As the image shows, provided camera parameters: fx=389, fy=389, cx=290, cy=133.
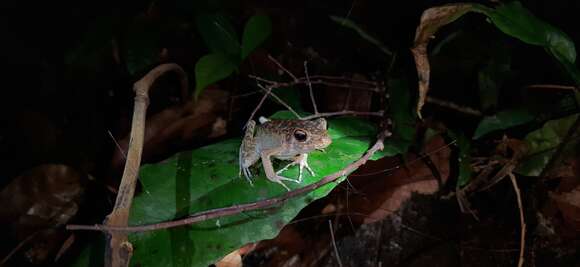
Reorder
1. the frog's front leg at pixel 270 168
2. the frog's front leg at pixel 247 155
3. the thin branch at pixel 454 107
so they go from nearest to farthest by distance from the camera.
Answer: the frog's front leg at pixel 270 168 → the frog's front leg at pixel 247 155 → the thin branch at pixel 454 107

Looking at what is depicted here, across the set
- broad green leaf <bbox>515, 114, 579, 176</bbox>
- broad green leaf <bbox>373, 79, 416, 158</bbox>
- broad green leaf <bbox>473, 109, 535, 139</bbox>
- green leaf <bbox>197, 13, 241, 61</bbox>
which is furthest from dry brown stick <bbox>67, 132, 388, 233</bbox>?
green leaf <bbox>197, 13, 241, 61</bbox>

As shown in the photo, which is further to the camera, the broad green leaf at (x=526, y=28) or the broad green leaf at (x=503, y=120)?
the broad green leaf at (x=503, y=120)

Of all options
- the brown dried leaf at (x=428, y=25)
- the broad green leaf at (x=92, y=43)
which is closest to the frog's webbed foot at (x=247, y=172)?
the brown dried leaf at (x=428, y=25)

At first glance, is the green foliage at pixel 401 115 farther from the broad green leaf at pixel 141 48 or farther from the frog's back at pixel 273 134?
the broad green leaf at pixel 141 48

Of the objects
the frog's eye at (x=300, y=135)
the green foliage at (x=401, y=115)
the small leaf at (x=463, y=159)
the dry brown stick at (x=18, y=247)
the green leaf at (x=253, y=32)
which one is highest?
the green leaf at (x=253, y=32)

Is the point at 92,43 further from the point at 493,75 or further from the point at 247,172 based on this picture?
the point at 493,75

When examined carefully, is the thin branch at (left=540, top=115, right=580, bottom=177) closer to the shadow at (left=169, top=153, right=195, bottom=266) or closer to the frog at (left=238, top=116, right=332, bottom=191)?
the frog at (left=238, top=116, right=332, bottom=191)
